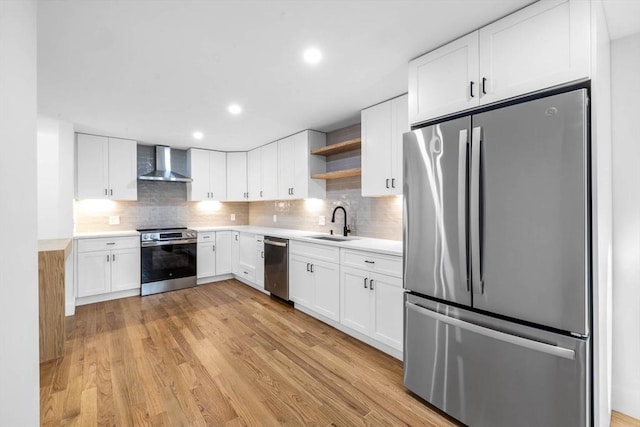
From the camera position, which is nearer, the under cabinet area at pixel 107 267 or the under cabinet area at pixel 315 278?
the under cabinet area at pixel 315 278

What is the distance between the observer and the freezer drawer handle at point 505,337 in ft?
4.48

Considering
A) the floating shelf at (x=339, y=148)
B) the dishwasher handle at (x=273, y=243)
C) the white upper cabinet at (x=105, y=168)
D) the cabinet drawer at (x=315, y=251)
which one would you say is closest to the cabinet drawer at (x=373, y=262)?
the cabinet drawer at (x=315, y=251)

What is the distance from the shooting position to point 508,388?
59.7 inches

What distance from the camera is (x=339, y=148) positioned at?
3652 millimetres

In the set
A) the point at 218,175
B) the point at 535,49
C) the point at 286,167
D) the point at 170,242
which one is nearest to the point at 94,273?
the point at 170,242

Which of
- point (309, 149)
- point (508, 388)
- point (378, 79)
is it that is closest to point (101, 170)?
point (309, 149)

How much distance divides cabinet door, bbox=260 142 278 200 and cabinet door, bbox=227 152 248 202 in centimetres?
67

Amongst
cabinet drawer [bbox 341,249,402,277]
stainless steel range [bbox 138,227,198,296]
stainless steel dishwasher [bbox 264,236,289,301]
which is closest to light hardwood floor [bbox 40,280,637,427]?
stainless steel dishwasher [bbox 264,236,289,301]

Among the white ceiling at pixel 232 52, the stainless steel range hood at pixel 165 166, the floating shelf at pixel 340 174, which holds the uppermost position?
the white ceiling at pixel 232 52

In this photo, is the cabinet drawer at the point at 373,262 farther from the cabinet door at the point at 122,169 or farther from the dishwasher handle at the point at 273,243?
the cabinet door at the point at 122,169

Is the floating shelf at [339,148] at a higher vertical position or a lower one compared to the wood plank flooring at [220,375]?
higher

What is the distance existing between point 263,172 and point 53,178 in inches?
107

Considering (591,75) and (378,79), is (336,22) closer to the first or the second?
(378,79)

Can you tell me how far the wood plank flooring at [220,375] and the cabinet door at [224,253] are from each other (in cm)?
156
